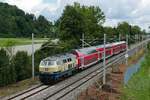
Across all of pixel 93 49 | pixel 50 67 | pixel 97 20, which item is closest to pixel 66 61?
pixel 50 67

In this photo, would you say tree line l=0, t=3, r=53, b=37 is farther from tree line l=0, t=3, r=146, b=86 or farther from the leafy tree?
the leafy tree

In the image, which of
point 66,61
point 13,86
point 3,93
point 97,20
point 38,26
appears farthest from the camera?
point 38,26

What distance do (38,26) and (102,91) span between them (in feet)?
267

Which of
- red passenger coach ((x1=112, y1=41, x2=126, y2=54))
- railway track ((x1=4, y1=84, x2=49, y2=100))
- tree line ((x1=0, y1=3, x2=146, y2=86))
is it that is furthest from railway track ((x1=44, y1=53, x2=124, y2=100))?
red passenger coach ((x1=112, y1=41, x2=126, y2=54))

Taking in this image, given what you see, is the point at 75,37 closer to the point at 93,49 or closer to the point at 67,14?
the point at 67,14

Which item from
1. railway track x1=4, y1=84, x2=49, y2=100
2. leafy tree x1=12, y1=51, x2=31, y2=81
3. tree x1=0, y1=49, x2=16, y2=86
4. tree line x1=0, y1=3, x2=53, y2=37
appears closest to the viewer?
railway track x1=4, y1=84, x2=49, y2=100

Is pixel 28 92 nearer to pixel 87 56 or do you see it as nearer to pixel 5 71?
pixel 5 71

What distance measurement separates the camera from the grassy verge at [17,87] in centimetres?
3850

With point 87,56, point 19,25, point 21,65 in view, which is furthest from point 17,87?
point 19,25

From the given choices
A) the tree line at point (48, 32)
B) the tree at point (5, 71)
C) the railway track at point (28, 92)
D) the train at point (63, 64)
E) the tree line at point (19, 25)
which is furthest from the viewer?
the tree line at point (19, 25)

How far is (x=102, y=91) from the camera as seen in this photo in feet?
127

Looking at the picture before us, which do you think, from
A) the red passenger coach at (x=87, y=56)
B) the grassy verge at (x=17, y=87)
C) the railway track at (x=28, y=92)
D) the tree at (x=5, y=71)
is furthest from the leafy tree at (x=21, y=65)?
the red passenger coach at (x=87, y=56)

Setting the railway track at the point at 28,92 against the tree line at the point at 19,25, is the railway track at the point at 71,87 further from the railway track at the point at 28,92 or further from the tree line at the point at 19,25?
the tree line at the point at 19,25

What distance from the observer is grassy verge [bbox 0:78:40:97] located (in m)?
38.5
